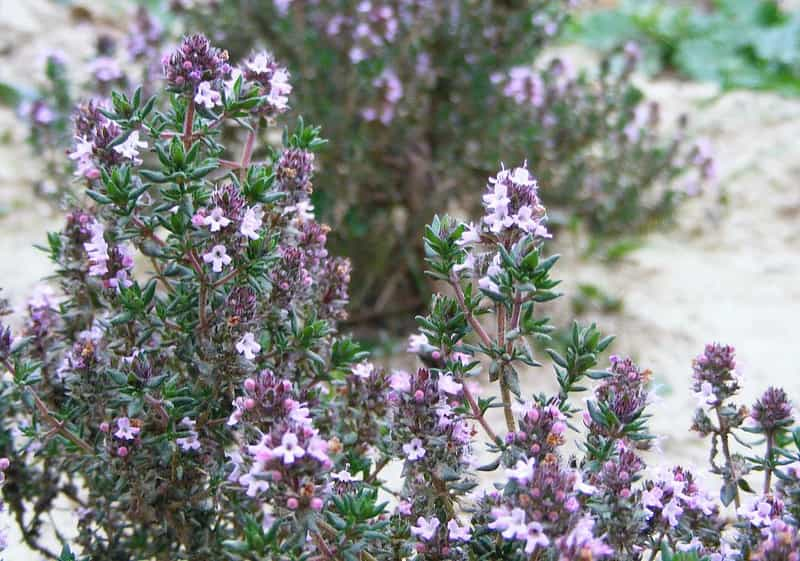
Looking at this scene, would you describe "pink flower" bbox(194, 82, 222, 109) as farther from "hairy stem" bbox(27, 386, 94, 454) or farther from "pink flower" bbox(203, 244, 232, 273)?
"hairy stem" bbox(27, 386, 94, 454)

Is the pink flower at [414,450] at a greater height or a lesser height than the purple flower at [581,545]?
greater

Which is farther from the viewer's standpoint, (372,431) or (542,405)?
(372,431)

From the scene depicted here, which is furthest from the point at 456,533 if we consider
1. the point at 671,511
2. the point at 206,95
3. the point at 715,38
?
the point at 715,38

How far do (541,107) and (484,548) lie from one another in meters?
3.33

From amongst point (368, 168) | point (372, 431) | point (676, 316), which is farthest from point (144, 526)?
point (676, 316)

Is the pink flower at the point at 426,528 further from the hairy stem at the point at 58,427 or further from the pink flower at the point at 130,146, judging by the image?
the pink flower at the point at 130,146

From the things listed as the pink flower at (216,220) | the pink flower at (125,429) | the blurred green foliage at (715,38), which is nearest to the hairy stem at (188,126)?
Result: the pink flower at (216,220)

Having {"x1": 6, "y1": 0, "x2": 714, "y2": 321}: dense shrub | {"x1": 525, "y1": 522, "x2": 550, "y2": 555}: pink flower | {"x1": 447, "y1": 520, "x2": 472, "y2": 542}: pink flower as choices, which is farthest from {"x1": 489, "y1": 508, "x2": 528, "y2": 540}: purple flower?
{"x1": 6, "y1": 0, "x2": 714, "y2": 321}: dense shrub

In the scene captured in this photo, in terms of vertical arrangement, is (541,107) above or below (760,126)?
below

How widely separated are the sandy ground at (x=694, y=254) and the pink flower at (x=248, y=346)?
7.44 ft

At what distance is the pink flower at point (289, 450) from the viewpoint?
1.47 m

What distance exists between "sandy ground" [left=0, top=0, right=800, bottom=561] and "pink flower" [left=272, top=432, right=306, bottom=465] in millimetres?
2491

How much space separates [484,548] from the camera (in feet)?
5.80

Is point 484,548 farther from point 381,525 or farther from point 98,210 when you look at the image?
point 98,210
